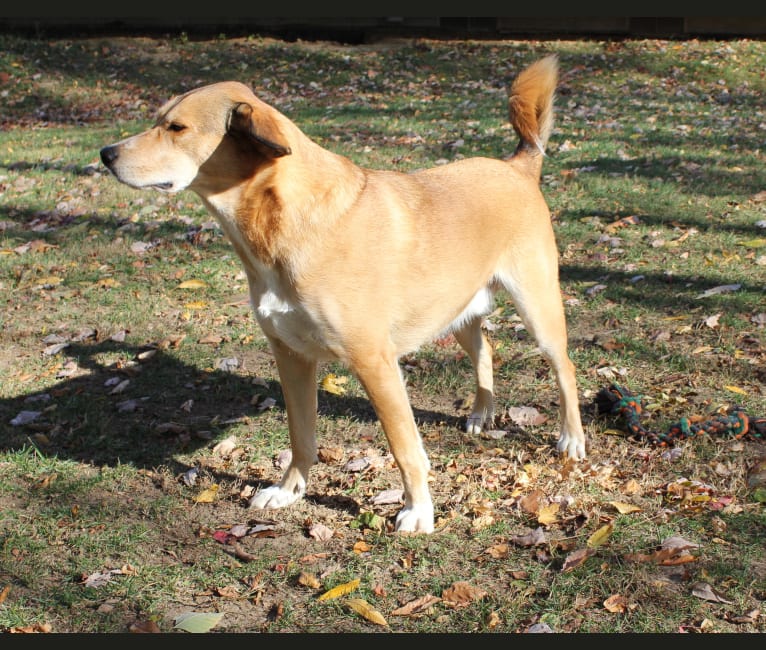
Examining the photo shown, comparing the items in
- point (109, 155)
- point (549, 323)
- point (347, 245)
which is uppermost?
point (109, 155)

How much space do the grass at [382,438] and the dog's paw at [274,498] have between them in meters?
0.07

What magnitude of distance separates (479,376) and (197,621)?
2.32 metres

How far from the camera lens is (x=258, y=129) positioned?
3.37m

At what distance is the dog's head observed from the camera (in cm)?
351

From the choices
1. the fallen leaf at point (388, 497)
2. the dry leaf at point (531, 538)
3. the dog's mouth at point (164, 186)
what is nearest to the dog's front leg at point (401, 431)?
the fallen leaf at point (388, 497)

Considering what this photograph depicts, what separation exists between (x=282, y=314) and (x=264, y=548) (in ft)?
3.76

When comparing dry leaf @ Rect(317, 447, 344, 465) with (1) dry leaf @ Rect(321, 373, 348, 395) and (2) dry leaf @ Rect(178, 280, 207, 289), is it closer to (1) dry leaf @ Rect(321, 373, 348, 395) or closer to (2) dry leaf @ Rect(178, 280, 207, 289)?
(1) dry leaf @ Rect(321, 373, 348, 395)

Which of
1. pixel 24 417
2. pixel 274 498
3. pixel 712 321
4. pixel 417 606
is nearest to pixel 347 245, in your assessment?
pixel 274 498

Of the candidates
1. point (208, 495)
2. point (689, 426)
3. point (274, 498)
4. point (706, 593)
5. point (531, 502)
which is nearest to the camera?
point (706, 593)

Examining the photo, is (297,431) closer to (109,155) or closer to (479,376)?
(479,376)

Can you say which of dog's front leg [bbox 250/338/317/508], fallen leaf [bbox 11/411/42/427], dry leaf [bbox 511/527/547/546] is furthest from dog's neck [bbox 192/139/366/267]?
fallen leaf [bbox 11/411/42/427]

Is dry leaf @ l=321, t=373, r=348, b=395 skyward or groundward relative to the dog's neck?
groundward

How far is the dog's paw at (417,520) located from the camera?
3900 mm

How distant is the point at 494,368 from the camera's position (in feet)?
18.7
